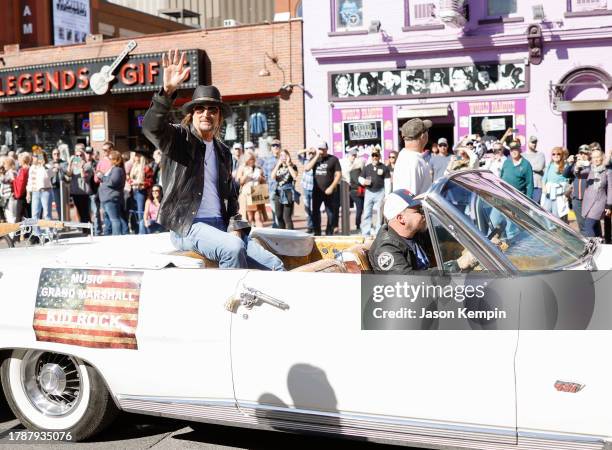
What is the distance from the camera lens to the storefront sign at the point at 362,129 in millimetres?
18297

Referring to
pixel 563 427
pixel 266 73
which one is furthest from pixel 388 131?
pixel 563 427

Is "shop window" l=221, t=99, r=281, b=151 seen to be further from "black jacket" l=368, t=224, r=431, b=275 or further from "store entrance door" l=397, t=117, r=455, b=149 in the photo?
"black jacket" l=368, t=224, r=431, b=275

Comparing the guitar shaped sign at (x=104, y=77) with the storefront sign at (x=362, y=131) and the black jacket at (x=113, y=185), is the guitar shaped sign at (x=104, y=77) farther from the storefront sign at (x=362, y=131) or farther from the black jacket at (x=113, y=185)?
the black jacket at (x=113, y=185)

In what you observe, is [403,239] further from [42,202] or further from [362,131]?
[362,131]

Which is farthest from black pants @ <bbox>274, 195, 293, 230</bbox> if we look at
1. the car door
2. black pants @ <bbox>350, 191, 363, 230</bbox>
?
the car door

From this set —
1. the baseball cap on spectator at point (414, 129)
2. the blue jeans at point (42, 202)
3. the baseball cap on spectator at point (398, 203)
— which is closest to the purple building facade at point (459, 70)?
the blue jeans at point (42, 202)

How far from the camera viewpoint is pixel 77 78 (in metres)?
21.6

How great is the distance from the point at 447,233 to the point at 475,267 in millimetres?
216

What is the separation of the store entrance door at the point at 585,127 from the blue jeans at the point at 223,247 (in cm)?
1397

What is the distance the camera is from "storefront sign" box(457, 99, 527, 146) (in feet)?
56.1

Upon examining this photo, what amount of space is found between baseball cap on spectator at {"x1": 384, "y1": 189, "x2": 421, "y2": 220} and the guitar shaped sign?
58.0ft

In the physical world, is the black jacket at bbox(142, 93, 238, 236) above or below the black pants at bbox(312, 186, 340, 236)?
above

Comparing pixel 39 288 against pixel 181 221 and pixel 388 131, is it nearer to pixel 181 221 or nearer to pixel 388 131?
pixel 181 221

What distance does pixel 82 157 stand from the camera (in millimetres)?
15320
